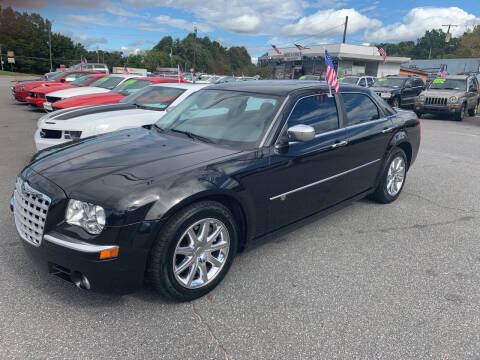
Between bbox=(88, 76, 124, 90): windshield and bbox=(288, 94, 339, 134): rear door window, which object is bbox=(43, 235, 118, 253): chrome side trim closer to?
bbox=(288, 94, 339, 134): rear door window

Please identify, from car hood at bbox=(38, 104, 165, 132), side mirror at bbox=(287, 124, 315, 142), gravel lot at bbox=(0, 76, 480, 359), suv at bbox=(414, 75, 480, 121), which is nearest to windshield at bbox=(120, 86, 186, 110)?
car hood at bbox=(38, 104, 165, 132)

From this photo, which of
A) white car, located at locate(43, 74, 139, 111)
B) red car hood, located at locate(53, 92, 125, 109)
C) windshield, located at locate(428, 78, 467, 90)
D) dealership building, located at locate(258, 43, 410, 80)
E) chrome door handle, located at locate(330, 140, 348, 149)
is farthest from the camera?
dealership building, located at locate(258, 43, 410, 80)

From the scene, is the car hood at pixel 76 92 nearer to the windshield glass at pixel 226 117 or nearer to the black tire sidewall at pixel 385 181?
the windshield glass at pixel 226 117

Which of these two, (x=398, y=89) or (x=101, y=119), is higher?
(x=398, y=89)

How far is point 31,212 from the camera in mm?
2752

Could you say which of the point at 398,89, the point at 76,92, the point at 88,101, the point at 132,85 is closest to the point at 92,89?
the point at 76,92

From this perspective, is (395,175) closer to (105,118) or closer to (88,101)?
(105,118)

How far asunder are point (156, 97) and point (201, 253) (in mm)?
5370

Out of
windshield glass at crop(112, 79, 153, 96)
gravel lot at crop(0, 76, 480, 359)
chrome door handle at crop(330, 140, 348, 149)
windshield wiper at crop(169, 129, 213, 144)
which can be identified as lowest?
gravel lot at crop(0, 76, 480, 359)

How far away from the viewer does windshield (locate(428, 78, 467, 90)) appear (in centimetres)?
1603

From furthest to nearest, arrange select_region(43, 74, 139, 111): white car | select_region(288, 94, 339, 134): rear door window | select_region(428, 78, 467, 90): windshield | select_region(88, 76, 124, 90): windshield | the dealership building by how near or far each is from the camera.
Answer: the dealership building → select_region(428, 78, 467, 90): windshield → select_region(88, 76, 124, 90): windshield → select_region(43, 74, 139, 111): white car → select_region(288, 94, 339, 134): rear door window

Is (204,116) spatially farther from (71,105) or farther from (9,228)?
(71,105)

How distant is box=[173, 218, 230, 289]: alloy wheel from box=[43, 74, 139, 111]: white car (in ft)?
30.1

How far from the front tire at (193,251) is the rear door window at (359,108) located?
7.08 ft
